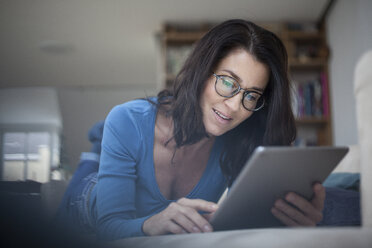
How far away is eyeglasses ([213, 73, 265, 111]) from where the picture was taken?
0.76 m

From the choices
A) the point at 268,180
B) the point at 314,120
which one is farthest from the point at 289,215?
the point at 314,120

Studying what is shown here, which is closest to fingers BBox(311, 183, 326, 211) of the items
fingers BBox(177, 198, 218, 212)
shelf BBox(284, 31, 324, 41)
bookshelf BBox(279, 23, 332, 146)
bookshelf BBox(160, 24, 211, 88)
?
fingers BBox(177, 198, 218, 212)

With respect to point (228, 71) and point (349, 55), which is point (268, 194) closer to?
point (228, 71)

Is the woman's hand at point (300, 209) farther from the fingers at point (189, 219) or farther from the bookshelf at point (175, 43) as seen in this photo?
the bookshelf at point (175, 43)

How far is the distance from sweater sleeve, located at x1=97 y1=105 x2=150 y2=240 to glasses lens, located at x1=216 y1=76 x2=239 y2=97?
0.21 meters

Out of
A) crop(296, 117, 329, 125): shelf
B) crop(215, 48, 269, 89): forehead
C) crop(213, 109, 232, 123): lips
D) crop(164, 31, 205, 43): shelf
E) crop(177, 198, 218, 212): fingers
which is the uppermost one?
crop(164, 31, 205, 43): shelf

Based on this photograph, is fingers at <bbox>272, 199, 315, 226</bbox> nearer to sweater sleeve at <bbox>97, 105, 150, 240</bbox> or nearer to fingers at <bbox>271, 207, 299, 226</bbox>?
fingers at <bbox>271, 207, 299, 226</bbox>

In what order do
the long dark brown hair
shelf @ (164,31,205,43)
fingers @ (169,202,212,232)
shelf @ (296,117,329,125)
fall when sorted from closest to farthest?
fingers @ (169,202,212,232)
the long dark brown hair
shelf @ (296,117,329,125)
shelf @ (164,31,205,43)

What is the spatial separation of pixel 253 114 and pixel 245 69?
0.15 metres

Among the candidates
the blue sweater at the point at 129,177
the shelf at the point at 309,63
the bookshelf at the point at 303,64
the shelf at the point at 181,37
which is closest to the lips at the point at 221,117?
the blue sweater at the point at 129,177

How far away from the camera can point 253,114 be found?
870 millimetres

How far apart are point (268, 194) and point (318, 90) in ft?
8.22

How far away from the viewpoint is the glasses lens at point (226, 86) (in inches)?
29.9

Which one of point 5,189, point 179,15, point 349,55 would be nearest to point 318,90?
point 349,55
